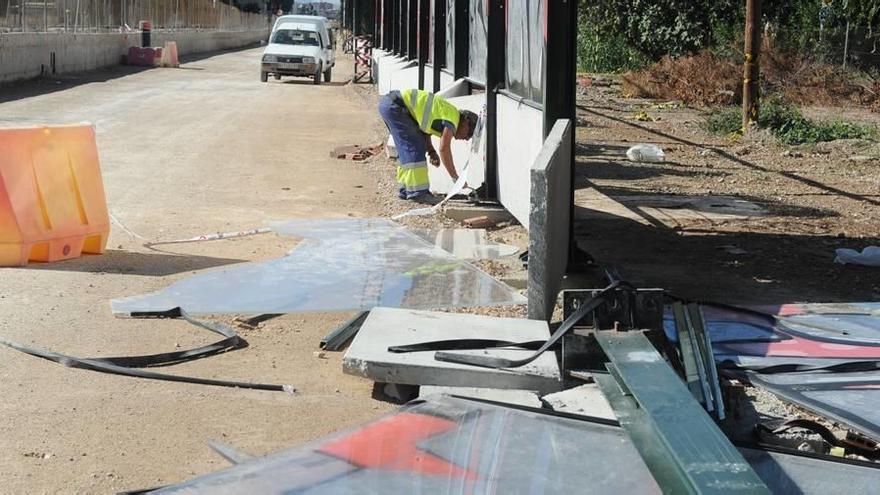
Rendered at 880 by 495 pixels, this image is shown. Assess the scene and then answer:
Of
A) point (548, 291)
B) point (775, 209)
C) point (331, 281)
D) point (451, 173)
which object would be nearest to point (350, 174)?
point (451, 173)

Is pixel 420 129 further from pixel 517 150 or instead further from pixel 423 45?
pixel 423 45

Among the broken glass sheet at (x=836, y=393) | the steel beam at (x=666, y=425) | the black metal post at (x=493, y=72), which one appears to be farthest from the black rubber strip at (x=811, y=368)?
the black metal post at (x=493, y=72)

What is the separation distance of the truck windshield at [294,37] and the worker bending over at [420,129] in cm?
2654

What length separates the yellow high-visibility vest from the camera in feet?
40.3

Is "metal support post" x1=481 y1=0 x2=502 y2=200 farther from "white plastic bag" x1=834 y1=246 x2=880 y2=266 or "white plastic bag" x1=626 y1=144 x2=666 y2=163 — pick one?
"white plastic bag" x1=626 y1=144 x2=666 y2=163

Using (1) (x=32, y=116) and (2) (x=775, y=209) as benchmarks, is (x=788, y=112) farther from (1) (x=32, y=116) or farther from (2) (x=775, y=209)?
(1) (x=32, y=116)

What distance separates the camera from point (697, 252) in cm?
973

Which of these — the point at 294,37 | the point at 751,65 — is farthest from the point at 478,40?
the point at 294,37

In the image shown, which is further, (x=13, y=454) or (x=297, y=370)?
(x=297, y=370)

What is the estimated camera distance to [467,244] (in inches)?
399

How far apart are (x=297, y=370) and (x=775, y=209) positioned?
708 centimetres

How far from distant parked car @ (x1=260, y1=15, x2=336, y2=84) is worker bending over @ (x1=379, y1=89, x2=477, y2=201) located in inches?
969

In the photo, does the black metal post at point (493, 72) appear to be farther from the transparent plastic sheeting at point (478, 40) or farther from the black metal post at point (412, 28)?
the black metal post at point (412, 28)

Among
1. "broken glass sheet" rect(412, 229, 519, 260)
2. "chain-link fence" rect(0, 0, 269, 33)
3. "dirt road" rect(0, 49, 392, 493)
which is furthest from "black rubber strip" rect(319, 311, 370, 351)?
"chain-link fence" rect(0, 0, 269, 33)
